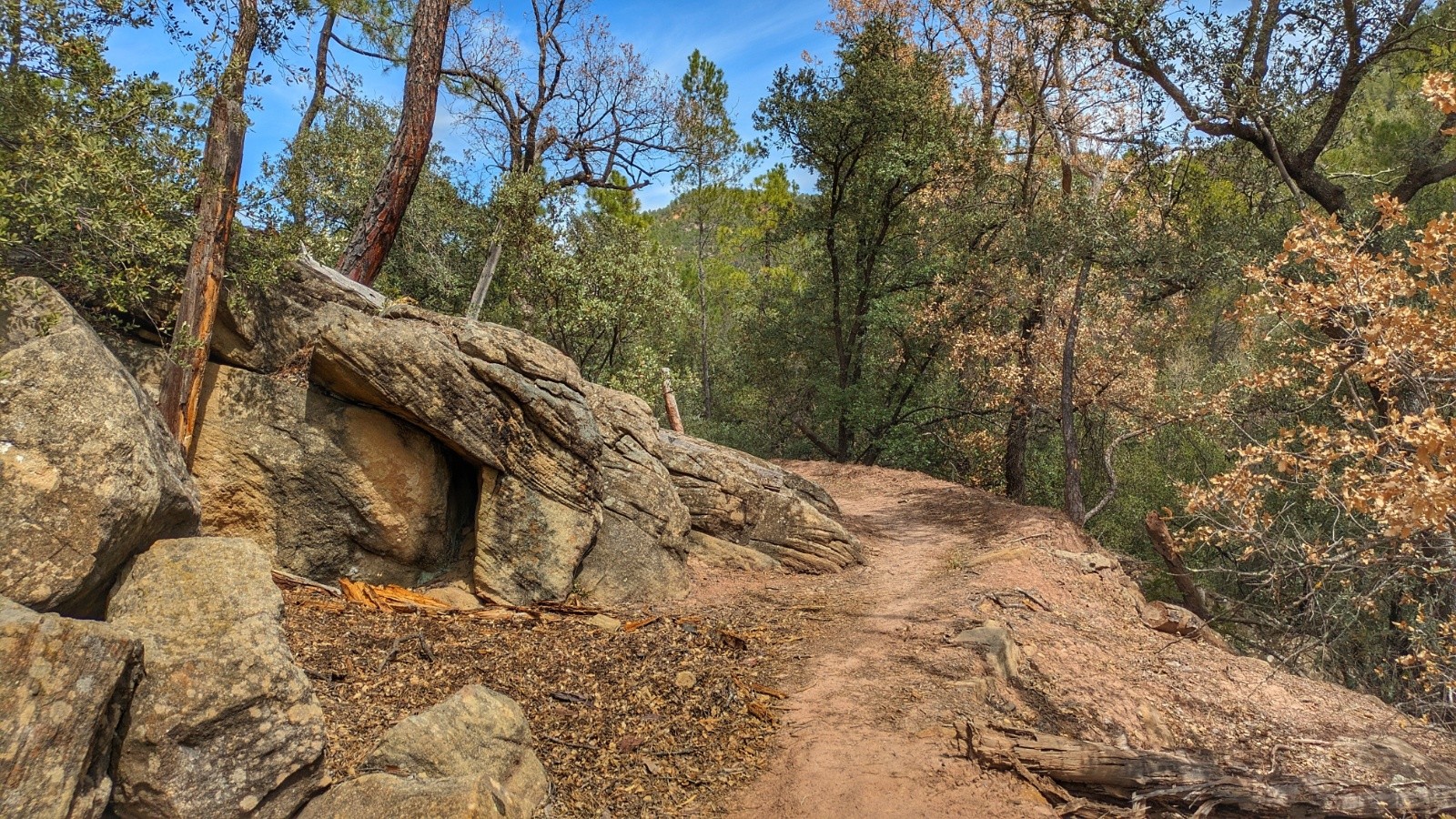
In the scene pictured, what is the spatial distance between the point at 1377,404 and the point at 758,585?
316 inches

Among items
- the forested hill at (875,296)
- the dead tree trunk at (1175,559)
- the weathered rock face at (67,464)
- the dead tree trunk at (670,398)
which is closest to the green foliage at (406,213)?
the forested hill at (875,296)

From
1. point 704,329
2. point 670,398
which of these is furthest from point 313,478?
point 704,329

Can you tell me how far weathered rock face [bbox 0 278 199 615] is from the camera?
4168 millimetres

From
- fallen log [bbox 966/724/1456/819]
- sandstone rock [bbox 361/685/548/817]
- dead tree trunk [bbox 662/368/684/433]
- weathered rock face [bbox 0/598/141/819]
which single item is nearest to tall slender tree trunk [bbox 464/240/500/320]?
dead tree trunk [bbox 662/368/684/433]

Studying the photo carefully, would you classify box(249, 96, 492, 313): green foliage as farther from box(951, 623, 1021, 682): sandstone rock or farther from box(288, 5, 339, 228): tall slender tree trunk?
box(951, 623, 1021, 682): sandstone rock

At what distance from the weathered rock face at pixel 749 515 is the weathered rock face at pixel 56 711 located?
315 inches

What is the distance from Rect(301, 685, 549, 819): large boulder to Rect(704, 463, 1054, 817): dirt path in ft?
4.89

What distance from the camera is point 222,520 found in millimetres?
7875

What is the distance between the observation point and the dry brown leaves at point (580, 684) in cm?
559

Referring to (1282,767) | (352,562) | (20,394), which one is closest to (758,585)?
(352,562)

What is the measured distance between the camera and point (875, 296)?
19.4 metres

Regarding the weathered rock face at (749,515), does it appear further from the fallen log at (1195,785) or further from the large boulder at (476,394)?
the fallen log at (1195,785)

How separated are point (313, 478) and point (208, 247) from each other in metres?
2.46

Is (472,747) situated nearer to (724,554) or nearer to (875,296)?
(724,554)
